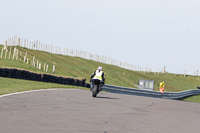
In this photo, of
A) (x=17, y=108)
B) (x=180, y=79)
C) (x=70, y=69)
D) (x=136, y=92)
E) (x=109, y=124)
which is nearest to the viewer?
(x=109, y=124)

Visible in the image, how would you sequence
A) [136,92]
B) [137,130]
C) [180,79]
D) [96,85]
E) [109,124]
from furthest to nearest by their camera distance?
[180,79] → [136,92] → [96,85] → [109,124] → [137,130]

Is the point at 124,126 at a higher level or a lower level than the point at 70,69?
lower

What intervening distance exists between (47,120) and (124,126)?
2004mm

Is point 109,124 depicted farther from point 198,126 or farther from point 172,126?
point 198,126

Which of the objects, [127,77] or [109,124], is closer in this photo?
[109,124]

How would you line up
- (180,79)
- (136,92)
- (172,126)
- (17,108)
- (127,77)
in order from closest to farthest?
1. (172,126)
2. (17,108)
3. (136,92)
4. (127,77)
5. (180,79)

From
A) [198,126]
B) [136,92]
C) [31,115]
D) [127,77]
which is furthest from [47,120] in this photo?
[127,77]

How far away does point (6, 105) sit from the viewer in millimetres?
Answer: 11836

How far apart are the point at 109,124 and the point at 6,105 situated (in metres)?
4.43

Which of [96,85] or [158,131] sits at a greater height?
[96,85]

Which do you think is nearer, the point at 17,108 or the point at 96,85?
the point at 17,108

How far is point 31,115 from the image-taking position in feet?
32.3

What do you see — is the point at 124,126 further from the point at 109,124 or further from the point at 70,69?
the point at 70,69

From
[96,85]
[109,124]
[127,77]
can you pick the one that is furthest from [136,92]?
[127,77]
